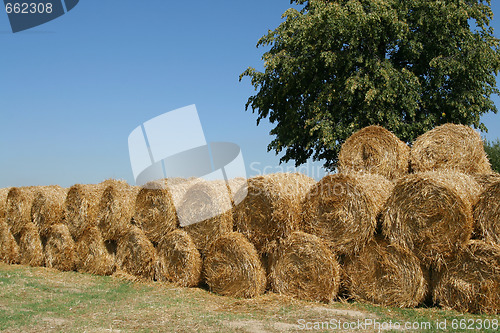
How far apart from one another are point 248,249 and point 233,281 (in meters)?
0.71

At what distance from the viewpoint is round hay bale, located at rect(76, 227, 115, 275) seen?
418 inches

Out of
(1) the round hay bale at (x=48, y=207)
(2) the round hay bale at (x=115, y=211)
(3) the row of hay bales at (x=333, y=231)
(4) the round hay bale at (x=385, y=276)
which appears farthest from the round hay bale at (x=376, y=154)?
(1) the round hay bale at (x=48, y=207)

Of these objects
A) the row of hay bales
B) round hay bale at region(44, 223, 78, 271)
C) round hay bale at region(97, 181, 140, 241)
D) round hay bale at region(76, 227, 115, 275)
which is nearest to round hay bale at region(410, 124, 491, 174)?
the row of hay bales

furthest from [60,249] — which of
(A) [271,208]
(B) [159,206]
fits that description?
(A) [271,208]

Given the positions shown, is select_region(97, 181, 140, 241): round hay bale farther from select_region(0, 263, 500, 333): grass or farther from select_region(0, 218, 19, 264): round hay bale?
select_region(0, 218, 19, 264): round hay bale

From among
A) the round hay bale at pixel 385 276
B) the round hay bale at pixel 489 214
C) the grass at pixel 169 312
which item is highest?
the round hay bale at pixel 489 214

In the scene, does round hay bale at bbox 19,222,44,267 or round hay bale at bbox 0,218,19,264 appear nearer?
round hay bale at bbox 19,222,44,267

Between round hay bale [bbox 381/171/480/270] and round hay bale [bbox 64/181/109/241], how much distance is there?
7226mm

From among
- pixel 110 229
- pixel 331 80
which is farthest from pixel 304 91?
pixel 110 229

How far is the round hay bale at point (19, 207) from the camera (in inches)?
504

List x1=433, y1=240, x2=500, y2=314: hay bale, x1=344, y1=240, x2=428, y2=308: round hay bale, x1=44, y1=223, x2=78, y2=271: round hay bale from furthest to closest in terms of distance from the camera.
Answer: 1. x1=44, y1=223, x2=78, y2=271: round hay bale
2. x1=344, y1=240, x2=428, y2=308: round hay bale
3. x1=433, y1=240, x2=500, y2=314: hay bale

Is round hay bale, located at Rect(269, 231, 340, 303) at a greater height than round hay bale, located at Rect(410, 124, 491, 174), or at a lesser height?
lesser

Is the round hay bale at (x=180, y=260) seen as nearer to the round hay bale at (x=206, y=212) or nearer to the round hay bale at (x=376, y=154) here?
the round hay bale at (x=206, y=212)

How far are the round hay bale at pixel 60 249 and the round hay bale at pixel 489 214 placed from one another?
9.29m
